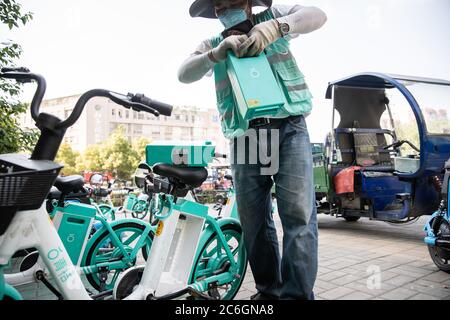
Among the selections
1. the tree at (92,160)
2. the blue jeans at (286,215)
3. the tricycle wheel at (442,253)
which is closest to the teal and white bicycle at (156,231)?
the blue jeans at (286,215)

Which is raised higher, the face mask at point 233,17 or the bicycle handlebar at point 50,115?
the face mask at point 233,17

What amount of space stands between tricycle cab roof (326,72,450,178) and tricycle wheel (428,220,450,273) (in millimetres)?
1294

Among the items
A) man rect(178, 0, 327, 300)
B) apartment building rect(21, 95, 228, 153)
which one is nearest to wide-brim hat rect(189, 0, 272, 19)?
man rect(178, 0, 327, 300)

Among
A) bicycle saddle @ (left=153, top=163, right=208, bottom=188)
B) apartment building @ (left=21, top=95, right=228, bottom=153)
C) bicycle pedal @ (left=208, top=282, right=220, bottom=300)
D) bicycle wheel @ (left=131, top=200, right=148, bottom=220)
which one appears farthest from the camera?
apartment building @ (left=21, top=95, right=228, bottom=153)

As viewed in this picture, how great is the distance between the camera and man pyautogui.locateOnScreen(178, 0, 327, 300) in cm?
175

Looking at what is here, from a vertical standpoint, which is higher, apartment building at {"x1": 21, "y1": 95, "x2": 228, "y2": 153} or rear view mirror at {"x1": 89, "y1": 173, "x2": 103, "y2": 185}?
apartment building at {"x1": 21, "y1": 95, "x2": 228, "y2": 153}

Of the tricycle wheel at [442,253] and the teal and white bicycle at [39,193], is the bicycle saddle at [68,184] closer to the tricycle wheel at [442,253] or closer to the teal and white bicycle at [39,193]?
the teal and white bicycle at [39,193]

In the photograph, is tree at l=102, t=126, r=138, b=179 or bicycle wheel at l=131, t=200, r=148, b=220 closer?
bicycle wheel at l=131, t=200, r=148, b=220

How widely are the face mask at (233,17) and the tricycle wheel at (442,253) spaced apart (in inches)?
103

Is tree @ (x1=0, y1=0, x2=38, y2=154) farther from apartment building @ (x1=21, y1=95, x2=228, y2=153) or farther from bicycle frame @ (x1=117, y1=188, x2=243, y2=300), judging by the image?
apartment building @ (x1=21, y1=95, x2=228, y2=153)

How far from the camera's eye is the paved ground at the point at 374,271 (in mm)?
2625

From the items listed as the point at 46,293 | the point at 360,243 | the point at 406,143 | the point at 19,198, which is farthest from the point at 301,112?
the point at 406,143

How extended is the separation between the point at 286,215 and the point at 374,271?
192 cm

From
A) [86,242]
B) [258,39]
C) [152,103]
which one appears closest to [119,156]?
[86,242]
